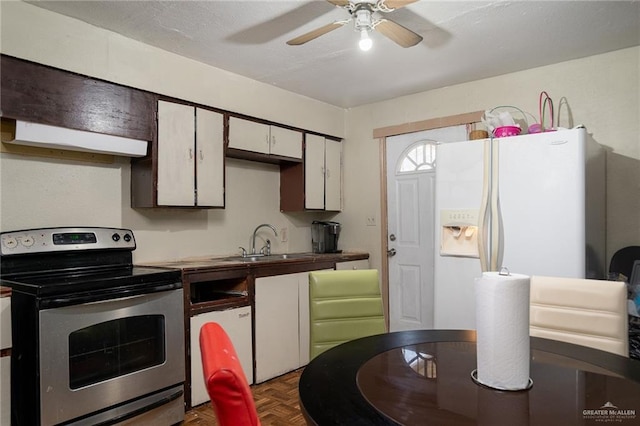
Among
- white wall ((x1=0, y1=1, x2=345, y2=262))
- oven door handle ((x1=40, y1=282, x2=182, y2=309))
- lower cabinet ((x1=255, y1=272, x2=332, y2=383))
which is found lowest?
lower cabinet ((x1=255, y1=272, x2=332, y2=383))

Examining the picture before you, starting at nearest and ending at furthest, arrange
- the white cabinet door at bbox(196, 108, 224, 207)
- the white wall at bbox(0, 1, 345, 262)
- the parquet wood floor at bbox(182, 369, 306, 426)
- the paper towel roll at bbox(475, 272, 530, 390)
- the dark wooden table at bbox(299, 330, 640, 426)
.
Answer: the dark wooden table at bbox(299, 330, 640, 426) < the paper towel roll at bbox(475, 272, 530, 390) < the white wall at bbox(0, 1, 345, 262) < the parquet wood floor at bbox(182, 369, 306, 426) < the white cabinet door at bbox(196, 108, 224, 207)

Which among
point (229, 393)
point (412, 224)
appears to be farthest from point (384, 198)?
point (229, 393)

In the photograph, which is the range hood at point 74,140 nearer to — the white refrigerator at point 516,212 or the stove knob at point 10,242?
the stove knob at point 10,242

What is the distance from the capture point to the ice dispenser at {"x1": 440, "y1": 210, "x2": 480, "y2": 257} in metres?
2.59

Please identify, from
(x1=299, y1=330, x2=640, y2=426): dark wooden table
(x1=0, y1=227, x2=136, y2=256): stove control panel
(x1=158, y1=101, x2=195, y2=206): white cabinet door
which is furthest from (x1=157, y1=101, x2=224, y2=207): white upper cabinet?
(x1=299, y1=330, x2=640, y2=426): dark wooden table

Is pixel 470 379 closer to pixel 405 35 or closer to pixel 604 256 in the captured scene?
pixel 405 35

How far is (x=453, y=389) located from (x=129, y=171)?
97.9 inches

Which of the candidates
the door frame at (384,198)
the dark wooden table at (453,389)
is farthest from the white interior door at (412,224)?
the dark wooden table at (453,389)

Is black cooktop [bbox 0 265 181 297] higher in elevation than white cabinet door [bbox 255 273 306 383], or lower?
higher

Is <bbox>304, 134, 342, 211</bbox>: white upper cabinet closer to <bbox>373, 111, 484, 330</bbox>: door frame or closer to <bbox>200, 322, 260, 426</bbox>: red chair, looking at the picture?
<bbox>373, 111, 484, 330</bbox>: door frame

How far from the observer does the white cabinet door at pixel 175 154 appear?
2.73 metres

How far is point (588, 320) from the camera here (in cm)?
168

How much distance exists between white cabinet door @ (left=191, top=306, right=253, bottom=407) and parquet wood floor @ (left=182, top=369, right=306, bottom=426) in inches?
3.5

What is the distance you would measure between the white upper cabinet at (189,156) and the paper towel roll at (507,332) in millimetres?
2205
